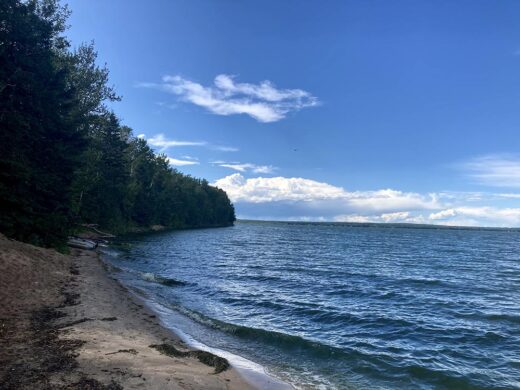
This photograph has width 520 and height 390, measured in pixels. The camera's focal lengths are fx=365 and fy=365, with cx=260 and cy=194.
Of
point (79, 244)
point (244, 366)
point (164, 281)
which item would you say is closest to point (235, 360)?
point (244, 366)

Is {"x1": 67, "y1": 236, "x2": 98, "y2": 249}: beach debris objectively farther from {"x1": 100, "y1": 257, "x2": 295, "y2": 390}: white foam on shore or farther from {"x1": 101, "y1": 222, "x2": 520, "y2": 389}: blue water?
{"x1": 100, "y1": 257, "x2": 295, "y2": 390}: white foam on shore

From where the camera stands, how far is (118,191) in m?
78.4

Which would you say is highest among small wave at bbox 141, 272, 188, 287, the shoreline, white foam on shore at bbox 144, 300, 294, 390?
the shoreline

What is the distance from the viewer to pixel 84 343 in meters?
10.9

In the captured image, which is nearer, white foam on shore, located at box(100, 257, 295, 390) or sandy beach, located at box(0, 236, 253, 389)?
sandy beach, located at box(0, 236, 253, 389)

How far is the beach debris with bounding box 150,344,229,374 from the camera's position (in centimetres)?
1156

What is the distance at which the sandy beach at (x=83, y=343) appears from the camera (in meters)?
8.66

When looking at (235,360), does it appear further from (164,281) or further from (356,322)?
(164,281)

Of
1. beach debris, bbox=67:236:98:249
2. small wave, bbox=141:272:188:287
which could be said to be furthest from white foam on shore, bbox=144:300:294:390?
beach debris, bbox=67:236:98:249

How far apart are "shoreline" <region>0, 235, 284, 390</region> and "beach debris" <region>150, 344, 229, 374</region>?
32 mm

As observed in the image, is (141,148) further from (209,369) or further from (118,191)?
(209,369)

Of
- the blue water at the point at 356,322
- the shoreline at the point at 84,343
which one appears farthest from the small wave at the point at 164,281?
the shoreline at the point at 84,343

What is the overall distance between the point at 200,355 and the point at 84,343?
3.60m

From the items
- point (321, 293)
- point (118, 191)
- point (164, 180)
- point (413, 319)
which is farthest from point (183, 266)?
point (164, 180)
